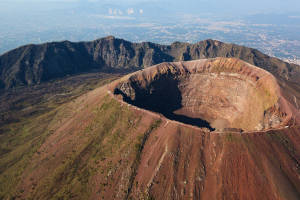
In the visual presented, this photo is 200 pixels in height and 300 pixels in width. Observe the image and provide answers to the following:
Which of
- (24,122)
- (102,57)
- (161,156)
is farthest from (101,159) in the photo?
(102,57)

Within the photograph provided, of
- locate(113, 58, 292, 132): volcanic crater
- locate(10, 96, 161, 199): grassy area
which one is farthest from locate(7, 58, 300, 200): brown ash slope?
locate(113, 58, 292, 132): volcanic crater

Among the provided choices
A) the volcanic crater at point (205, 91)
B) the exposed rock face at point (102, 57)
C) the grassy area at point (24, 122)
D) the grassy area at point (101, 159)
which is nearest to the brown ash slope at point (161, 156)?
the grassy area at point (101, 159)

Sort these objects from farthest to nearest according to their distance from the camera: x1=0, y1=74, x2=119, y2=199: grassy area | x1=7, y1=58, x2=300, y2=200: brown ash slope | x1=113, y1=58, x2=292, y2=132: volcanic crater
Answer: x1=113, y1=58, x2=292, y2=132: volcanic crater, x1=0, y1=74, x2=119, y2=199: grassy area, x1=7, y1=58, x2=300, y2=200: brown ash slope

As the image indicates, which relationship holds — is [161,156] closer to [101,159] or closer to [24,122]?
[101,159]

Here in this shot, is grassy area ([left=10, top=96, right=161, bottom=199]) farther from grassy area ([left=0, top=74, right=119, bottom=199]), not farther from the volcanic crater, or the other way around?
the volcanic crater

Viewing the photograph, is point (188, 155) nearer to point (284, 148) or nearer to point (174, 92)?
point (284, 148)

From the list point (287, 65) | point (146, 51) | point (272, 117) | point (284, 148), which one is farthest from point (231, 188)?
point (146, 51)
